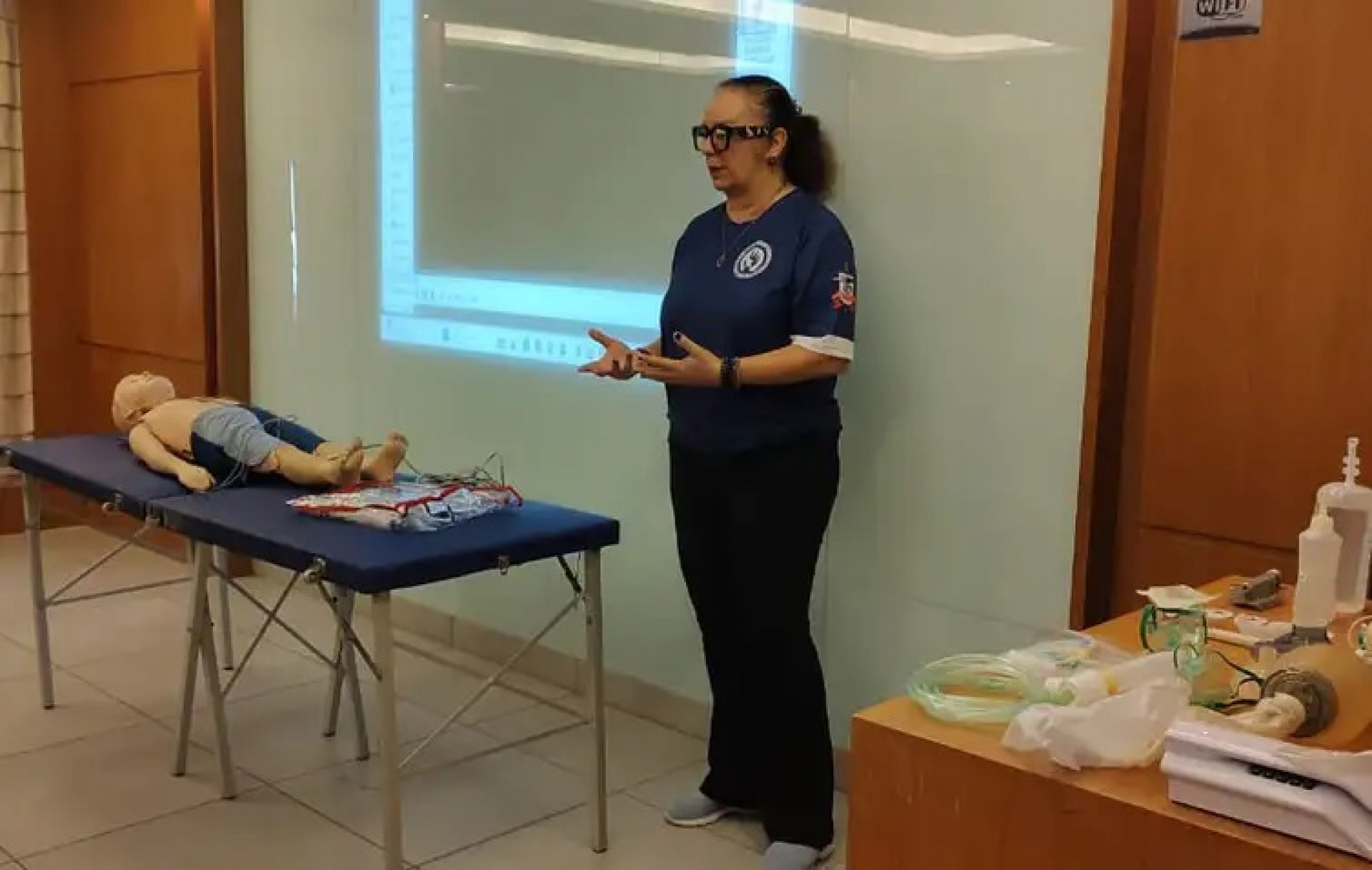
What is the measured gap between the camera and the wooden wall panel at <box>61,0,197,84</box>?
4.80 metres

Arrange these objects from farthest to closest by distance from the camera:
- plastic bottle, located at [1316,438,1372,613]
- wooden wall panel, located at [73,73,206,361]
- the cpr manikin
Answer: wooden wall panel, located at [73,73,206,361] → the cpr manikin → plastic bottle, located at [1316,438,1372,613]

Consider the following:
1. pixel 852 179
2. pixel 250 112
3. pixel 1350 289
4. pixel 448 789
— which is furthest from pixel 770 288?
pixel 250 112

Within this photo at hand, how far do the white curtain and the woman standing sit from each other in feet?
11.6

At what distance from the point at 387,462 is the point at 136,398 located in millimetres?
838

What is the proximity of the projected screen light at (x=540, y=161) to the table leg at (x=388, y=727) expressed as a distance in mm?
1263

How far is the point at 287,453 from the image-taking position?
2.89 m

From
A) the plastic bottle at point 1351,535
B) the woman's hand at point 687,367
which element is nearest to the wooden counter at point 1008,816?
the plastic bottle at point 1351,535

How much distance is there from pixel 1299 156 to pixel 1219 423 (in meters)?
0.47

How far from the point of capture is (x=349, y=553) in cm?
230

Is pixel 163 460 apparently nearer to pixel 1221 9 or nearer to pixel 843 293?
pixel 843 293

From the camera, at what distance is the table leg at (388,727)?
227 cm

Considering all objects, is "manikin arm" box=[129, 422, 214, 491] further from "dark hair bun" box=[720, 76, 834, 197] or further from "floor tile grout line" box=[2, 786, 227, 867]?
"dark hair bun" box=[720, 76, 834, 197]

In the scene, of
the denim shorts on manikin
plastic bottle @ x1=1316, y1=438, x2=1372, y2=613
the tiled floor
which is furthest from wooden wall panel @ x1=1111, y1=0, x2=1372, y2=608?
the denim shorts on manikin

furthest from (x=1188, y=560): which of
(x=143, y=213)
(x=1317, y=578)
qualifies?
(x=143, y=213)
